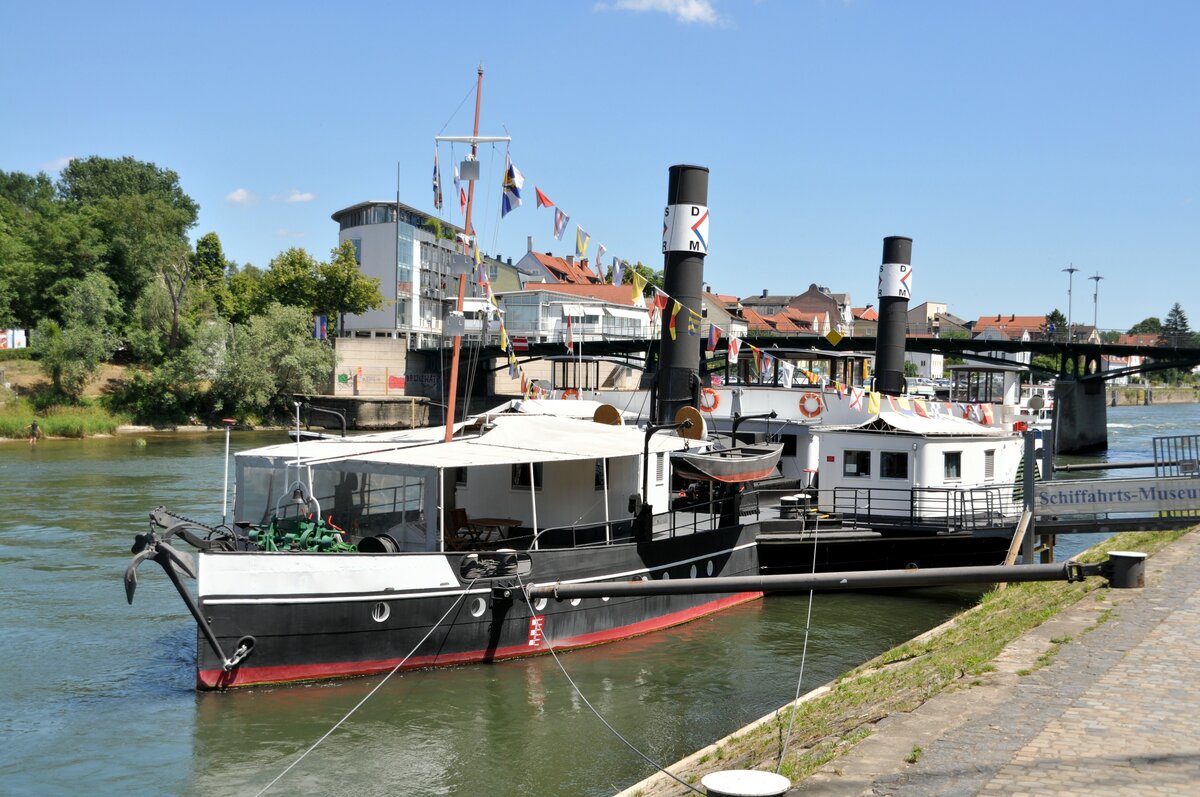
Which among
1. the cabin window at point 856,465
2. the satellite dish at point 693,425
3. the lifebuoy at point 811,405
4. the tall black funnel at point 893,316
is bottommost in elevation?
the cabin window at point 856,465

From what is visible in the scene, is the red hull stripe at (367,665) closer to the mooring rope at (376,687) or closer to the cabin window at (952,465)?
the mooring rope at (376,687)

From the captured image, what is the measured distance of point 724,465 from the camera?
17578mm

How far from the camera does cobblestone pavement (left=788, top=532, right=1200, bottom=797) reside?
24.6 feet

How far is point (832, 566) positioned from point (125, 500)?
72.4 ft

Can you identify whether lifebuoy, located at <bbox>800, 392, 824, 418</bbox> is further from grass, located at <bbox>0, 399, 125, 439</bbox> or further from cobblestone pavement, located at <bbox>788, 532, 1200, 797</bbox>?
grass, located at <bbox>0, 399, 125, 439</bbox>

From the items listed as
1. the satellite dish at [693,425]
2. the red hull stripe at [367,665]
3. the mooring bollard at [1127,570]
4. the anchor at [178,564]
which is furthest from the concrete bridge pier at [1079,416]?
the mooring bollard at [1127,570]

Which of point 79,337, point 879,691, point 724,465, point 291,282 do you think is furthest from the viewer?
point 291,282

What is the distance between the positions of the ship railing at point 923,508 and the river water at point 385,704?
148 cm

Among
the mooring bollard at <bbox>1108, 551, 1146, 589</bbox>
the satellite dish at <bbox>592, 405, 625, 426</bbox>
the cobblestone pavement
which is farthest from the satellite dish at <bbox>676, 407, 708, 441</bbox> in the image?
the mooring bollard at <bbox>1108, 551, 1146, 589</bbox>

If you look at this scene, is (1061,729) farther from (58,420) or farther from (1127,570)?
(58,420)

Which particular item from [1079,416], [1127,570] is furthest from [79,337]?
[1127,570]

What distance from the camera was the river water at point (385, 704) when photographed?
1134 centimetres

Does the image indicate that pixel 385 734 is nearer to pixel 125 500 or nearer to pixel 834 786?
pixel 834 786

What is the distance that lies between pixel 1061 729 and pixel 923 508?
41.2ft
